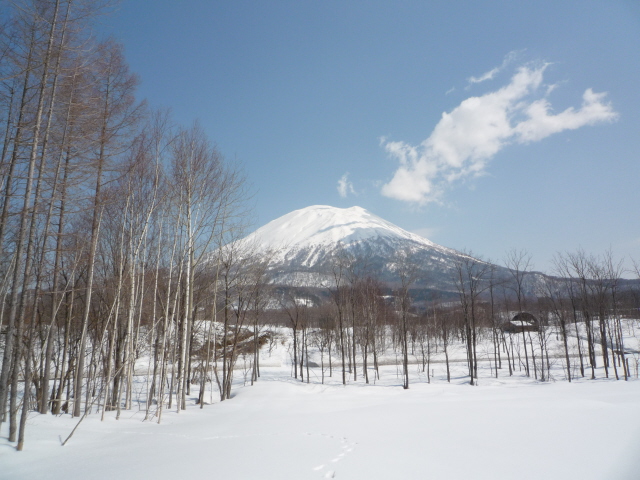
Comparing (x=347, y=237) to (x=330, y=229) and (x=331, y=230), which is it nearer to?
(x=331, y=230)

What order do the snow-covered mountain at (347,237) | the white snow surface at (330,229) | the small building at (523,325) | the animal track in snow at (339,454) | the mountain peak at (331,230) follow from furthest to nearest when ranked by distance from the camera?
the white snow surface at (330,229) → the mountain peak at (331,230) → the snow-covered mountain at (347,237) → the small building at (523,325) → the animal track in snow at (339,454)

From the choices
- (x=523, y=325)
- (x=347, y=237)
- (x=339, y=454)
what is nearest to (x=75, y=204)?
(x=339, y=454)

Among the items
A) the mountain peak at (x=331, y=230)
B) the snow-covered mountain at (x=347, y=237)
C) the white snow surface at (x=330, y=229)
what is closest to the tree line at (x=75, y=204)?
the snow-covered mountain at (x=347, y=237)

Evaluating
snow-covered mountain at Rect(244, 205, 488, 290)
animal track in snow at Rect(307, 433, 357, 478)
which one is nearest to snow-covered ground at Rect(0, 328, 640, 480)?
animal track in snow at Rect(307, 433, 357, 478)

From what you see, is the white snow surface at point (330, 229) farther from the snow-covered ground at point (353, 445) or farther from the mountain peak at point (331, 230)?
the snow-covered ground at point (353, 445)

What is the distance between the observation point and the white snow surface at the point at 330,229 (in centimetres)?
13875

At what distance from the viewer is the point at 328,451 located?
6395 mm

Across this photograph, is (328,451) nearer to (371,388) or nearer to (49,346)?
(49,346)

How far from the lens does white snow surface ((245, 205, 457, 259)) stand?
13875 centimetres

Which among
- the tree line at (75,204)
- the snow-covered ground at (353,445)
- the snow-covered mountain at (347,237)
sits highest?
the snow-covered mountain at (347,237)

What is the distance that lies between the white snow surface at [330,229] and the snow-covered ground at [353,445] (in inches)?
4480

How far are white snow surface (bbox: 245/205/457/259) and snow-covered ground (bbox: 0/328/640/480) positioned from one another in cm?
11380

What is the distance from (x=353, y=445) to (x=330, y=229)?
14726 cm

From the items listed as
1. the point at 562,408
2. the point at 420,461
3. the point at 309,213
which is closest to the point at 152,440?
the point at 420,461
